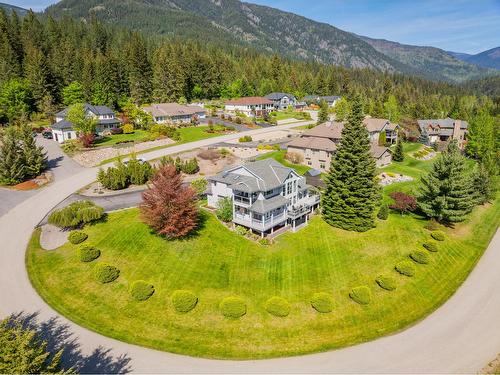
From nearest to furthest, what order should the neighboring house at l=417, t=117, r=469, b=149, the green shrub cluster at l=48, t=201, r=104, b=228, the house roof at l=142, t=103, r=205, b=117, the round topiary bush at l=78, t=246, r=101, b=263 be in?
the round topiary bush at l=78, t=246, r=101, b=263, the green shrub cluster at l=48, t=201, r=104, b=228, the house roof at l=142, t=103, r=205, b=117, the neighboring house at l=417, t=117, r=469, b=149

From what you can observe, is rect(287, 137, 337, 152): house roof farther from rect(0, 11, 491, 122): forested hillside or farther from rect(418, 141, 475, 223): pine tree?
rect(0, 11, 491, 122): forested hillside

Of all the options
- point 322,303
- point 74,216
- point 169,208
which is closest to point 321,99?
point 169,208

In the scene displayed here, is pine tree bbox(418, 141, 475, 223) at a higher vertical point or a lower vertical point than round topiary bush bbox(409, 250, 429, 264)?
higher

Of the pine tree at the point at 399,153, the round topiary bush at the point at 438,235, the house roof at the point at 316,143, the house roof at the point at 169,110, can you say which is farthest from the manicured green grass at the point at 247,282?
the house roof at the point at 169,110

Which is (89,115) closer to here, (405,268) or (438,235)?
(405,268)

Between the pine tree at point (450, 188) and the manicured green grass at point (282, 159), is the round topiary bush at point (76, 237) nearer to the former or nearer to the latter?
the manicured green grass at point (282, 159)

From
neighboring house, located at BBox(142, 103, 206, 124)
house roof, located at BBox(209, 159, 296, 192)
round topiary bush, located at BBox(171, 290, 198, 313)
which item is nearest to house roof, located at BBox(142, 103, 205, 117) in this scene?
neighboring house, located at BBox(142, 103, 206, 124)
